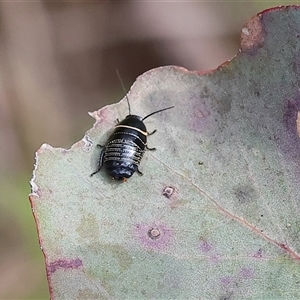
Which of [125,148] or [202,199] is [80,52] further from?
[202,199]

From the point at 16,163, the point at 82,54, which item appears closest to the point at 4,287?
the point at 16,163

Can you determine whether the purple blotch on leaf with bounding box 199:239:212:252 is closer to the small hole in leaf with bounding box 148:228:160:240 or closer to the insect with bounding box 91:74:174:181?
the small hole in leaf with bounding box 148:228:160:240

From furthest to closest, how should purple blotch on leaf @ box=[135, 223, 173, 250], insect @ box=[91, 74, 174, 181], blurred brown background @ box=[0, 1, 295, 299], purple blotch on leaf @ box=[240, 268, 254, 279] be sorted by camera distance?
blurred brown background @ box=[0, 1, 295, 299], insect @ box=[91, 74, 174, 181], purple blotch on leaf @ box=[135, 223, 173, 250], purple blotch on leaf @ box=[240, 268, 254, 279]

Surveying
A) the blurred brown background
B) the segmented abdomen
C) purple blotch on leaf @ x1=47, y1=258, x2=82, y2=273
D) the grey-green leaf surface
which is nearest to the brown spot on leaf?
the grey-green leaf surface

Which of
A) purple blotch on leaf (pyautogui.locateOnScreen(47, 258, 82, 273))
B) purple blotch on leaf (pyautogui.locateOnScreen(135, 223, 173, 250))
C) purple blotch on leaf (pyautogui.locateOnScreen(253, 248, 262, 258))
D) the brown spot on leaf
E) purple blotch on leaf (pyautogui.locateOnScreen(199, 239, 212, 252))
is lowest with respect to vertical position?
purple blotch on leaf (pyautogui.locateOnScreen(253, 248, 262, 258))

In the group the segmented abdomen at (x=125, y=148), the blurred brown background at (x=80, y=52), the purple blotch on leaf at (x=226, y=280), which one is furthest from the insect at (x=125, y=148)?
the blurred brown background at (x=80, y=52)

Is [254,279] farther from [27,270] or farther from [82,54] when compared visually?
[82,54]

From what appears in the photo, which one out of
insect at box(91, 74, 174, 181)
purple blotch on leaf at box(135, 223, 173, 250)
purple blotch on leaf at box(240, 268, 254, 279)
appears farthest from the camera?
insect at box(91, 74, 174, 181)

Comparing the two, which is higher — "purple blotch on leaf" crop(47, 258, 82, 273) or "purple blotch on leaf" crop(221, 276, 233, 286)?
"purple blotch on leaf" crop(47, 258, 82, 273)
